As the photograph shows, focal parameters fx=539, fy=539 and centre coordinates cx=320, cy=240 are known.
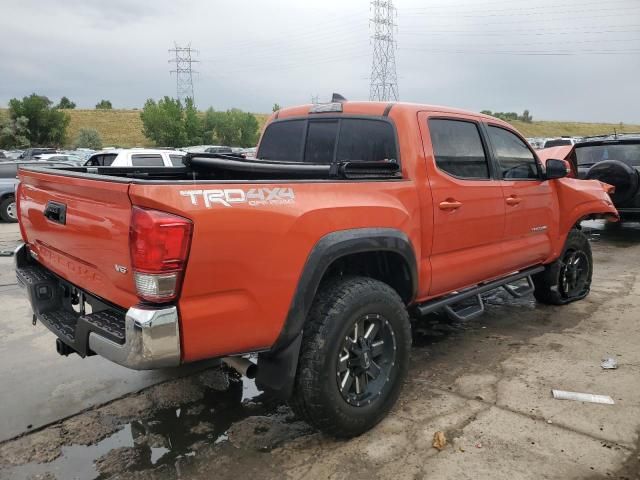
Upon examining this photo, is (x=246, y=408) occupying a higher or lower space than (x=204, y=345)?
lower

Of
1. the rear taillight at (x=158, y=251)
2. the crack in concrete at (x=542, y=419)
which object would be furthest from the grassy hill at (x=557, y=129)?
the rear taillight at (x=158, y=251)

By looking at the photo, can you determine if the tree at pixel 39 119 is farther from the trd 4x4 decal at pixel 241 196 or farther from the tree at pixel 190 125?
the trd 4x4 decal at pixel 241 196

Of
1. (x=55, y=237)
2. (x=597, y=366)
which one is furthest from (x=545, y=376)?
(x=55, y=237)

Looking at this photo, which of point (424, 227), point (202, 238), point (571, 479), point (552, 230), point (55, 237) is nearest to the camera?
point (202, 238)

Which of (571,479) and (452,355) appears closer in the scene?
(571,479)

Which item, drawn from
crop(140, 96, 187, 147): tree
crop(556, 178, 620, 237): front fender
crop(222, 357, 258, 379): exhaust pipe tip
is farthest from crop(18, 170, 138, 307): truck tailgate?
crop(140, 96, 187, 147): tree

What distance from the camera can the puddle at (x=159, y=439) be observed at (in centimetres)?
288

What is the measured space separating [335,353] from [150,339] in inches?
40.1

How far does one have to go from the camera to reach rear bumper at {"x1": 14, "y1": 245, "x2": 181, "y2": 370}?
2.27 meters

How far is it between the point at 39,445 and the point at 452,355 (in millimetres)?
3003

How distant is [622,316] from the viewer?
211 inches

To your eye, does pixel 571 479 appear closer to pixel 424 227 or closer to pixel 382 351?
pixel 382 351

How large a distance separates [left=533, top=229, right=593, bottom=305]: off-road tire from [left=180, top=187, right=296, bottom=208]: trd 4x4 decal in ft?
12.0

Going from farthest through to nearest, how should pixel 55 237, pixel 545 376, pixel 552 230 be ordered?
pixel 552 230 → pixel 545 376 → pixel 55 237
